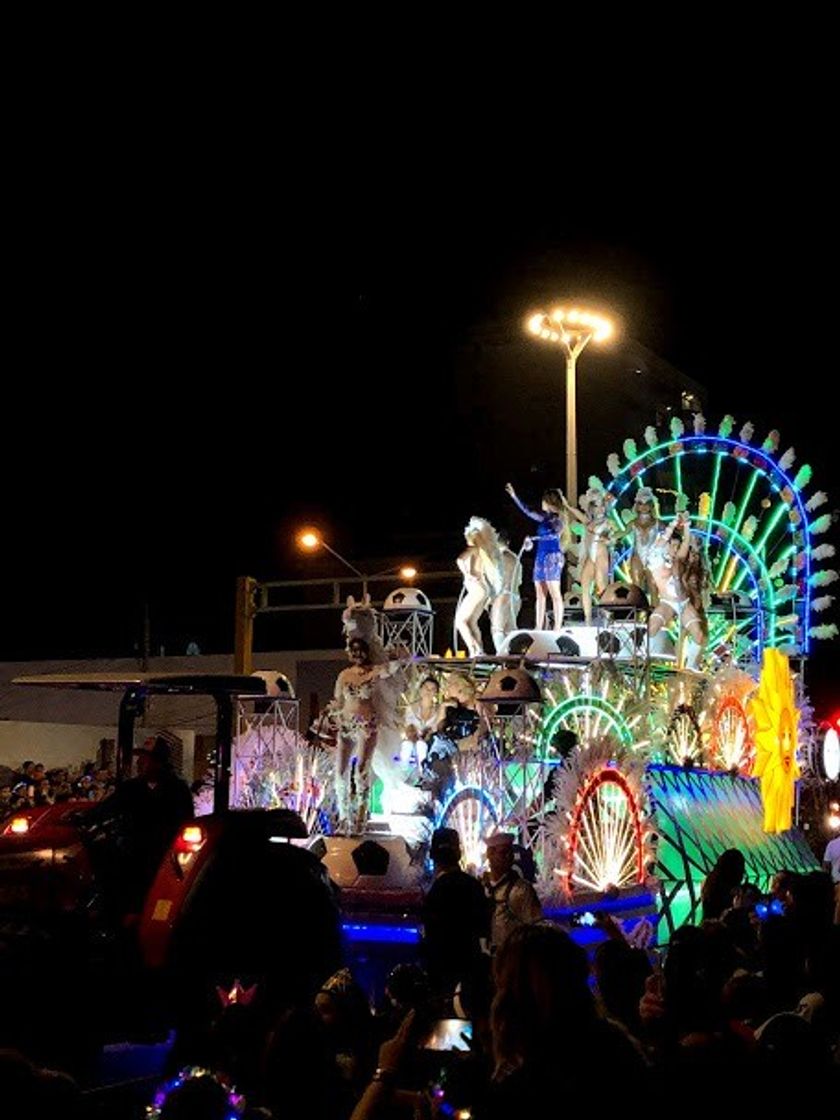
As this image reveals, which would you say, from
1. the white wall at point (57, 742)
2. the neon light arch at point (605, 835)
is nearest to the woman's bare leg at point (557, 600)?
the neon light arch at point (605, 835)

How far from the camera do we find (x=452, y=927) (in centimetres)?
970

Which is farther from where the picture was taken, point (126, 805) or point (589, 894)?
point (589, 894)

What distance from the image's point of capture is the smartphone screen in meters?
6.39

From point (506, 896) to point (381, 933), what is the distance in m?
4.40

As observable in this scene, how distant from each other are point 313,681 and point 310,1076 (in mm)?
32611

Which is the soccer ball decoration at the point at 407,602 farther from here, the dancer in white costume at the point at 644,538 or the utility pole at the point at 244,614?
the utility pole at the point at 244,614

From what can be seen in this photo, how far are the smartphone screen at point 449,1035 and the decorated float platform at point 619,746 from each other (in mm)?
7037

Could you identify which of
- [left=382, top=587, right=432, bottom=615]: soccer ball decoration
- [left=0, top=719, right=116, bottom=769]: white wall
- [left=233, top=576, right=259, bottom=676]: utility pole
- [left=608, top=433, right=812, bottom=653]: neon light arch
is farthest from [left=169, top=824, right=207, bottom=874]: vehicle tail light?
[left=0, top=719, right=116, bottom=769]: white wall

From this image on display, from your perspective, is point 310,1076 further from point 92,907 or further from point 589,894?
point 589,894

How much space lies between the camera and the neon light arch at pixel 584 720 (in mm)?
17219

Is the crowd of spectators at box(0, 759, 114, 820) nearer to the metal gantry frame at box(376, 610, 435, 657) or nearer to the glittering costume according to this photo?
the metal gantry frame at box(376, 610, 435, 657)

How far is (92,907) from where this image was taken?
966 cm

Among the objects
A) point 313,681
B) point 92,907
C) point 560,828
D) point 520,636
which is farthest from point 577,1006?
point 313,681

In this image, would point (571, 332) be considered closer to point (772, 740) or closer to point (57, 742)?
point (772, 740)
